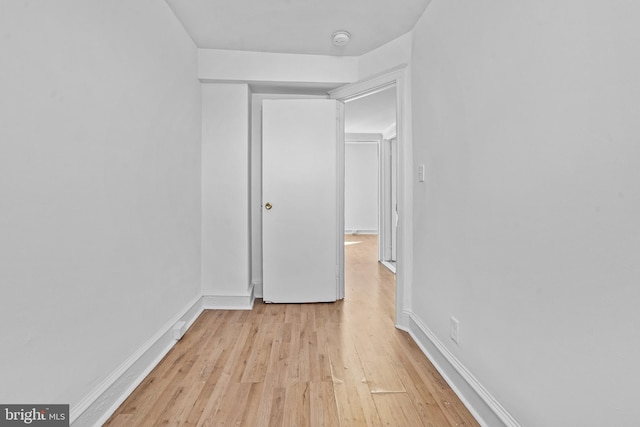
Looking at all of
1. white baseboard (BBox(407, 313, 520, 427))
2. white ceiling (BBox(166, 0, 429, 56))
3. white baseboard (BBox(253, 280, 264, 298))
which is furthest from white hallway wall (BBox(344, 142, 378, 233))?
white baseboard (BBox(407, 313, 520, 427))

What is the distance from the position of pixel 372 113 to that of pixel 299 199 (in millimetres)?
2148

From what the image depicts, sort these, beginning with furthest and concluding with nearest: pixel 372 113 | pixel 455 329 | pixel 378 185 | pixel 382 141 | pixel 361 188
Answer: pixel 361 188
pixel 382 141
pixel 378 185
pixel 372 113
pixel 455 329

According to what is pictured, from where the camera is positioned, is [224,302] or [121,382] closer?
[121,382]

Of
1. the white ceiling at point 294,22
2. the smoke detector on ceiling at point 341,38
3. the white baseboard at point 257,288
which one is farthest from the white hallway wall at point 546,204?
the white baseboard at point 257,288

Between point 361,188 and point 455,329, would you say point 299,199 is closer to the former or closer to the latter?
point 455,329

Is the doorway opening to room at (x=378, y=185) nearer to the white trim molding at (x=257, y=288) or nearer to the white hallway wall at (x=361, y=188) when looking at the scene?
the white hallway wall at (x=361, y=188)

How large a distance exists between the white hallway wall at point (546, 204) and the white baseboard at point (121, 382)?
1.72m

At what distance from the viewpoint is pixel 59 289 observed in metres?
1.18

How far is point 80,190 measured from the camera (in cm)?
129

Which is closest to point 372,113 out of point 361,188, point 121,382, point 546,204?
point 361,188

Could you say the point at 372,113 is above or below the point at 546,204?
above

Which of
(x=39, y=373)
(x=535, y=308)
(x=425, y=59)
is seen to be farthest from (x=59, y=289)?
(x=425, y=59)

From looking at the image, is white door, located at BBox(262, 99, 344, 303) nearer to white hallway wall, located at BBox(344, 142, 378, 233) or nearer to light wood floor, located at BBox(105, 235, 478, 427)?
light wood floor, located at BBox(105, 235, 478, 427)

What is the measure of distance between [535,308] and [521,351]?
19cm
